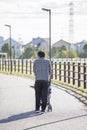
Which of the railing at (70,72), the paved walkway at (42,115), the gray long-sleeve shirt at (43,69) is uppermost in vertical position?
the gray long-sleeve shirt at (43,69)

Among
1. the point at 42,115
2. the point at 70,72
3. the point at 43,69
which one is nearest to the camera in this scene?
the point at 42,115

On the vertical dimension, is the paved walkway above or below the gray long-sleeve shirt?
below

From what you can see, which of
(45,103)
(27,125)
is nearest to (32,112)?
(45,103)

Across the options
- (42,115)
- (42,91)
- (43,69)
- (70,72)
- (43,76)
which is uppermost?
(43,69)

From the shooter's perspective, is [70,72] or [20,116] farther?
[70,72]

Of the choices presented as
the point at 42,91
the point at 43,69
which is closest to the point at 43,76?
the point at 43,69

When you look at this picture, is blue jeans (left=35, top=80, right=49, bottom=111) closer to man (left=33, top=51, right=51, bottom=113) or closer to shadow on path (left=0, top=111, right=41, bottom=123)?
man (left=33, top=51, right=51, bottom=113)

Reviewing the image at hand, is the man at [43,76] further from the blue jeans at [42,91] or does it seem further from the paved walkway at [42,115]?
the paved walkway at [42,115]

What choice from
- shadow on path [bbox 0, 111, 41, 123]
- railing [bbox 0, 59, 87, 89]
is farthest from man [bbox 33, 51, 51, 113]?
railing [bbox 0, 59, 87, 89]

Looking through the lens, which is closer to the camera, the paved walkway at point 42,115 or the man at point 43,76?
the paved walkway at point 42,115

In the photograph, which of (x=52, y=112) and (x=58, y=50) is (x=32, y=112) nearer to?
(x=52, y=112)

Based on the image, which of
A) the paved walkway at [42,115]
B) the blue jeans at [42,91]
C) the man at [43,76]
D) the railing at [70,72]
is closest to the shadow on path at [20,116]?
the paved walkway at [42,115]

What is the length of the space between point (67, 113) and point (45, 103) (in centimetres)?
73

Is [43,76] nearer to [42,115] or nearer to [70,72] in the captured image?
[42,115]
